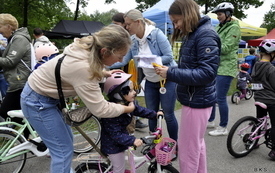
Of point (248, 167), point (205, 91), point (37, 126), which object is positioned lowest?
point (248, 167)

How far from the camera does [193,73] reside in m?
1.93

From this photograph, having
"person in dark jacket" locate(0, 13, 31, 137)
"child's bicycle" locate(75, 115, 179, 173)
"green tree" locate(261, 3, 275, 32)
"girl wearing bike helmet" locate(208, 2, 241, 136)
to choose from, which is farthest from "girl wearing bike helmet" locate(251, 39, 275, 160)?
"green tree" locate(261, 3, 275, 32)

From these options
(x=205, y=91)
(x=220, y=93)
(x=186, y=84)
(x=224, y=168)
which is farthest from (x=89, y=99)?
(x=220, y=93)

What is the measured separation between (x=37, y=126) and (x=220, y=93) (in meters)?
2.88

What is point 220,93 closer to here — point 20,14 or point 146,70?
point 146,70

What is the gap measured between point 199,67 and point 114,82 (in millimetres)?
731

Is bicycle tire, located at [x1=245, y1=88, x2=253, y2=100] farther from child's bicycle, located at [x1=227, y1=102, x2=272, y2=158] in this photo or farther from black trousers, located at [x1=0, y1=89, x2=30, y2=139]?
black trousers, located at [x1=0, y1=89, x2=30, y2=139]

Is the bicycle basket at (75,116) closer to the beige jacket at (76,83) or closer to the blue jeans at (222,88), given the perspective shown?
the beige jacket at (76,83)

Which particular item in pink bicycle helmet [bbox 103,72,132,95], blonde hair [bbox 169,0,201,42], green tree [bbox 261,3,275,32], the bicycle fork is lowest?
green tree [bbox 261,3,275,32]

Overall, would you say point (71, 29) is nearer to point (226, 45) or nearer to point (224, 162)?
point (226, 45)

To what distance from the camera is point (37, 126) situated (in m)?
1.94

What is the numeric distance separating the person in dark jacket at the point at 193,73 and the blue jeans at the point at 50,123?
3.17 feet

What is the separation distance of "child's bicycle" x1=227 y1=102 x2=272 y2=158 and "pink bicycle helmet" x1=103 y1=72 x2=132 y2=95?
1938 millimetres

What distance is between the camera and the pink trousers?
85.2 inches
